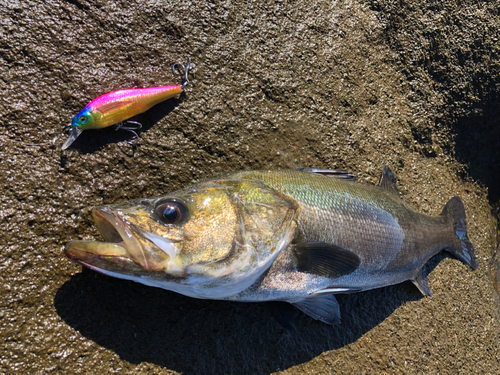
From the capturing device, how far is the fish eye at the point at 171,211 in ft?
5.96

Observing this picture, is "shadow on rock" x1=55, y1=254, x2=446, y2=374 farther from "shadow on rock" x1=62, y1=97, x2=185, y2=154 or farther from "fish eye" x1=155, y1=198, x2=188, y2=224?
"shadow on rock" x1=62, y1=97, x2=185, y2=154

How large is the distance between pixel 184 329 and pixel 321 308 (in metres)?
1.00

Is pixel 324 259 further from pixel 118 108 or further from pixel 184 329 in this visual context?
pixel 118 108

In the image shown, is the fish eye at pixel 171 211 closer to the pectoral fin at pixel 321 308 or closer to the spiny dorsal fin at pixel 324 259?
the spiny dorsal fin at pixel 324 259

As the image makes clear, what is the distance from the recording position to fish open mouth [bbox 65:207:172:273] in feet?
5.59

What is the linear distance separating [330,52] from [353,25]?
0.42 metres

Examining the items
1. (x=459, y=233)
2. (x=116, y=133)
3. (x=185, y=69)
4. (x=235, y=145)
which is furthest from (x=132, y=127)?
(x=459, y=233)

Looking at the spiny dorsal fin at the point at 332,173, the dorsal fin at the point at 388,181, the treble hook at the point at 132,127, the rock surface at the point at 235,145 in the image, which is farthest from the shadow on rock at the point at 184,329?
the dorsal fin at the point at 388,181

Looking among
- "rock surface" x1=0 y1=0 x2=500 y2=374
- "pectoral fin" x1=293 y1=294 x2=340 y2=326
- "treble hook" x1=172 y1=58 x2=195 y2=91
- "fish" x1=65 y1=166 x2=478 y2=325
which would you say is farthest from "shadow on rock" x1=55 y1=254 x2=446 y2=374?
"treble hook" x1=172 y1=58 x2=195 y2=91

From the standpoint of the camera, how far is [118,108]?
87.5 inches

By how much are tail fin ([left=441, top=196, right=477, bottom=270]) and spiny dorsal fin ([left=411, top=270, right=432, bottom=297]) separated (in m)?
0.44

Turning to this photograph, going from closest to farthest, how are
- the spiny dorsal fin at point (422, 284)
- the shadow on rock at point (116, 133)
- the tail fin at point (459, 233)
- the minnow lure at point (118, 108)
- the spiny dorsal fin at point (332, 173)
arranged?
the minnow lure at point (118, 108)
the shadow on rock at point (116, 133)
the spiny dorsal fin at point (332, 173)
the spiny dorsal fin at point (422, 284)
the tail fin at point (459, 233)

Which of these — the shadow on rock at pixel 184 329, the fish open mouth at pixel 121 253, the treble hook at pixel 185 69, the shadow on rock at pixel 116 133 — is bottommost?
the shadow on rock at pixel 184 329

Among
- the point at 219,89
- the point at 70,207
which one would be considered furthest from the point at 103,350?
the point at 219,89
